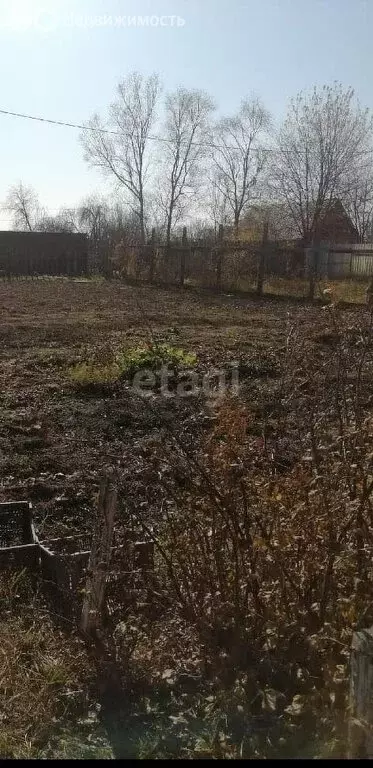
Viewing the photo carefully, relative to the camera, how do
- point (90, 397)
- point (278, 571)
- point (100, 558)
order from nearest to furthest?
1. point (278, 571)
2. point (100, 558)
3. point (90, 397)

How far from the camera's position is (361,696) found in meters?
1.79

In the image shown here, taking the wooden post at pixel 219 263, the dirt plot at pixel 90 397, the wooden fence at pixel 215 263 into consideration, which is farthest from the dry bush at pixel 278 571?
the wooden post at pixel 219 263

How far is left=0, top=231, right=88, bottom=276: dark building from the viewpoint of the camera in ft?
115

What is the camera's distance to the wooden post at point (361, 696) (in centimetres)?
171

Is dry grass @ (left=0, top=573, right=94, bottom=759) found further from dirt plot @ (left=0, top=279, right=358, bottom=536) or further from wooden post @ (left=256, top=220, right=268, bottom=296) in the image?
wooden post @ (left=256, top=220, right=268, bottom=296)

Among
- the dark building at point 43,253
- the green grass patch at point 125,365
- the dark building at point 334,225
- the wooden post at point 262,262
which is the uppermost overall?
the dark building at point 334,225

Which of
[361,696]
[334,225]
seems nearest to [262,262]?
[334,225]

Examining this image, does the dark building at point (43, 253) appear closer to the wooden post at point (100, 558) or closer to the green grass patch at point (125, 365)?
the green grass patch at point (125, 365)

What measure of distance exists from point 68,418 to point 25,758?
459 centimetres

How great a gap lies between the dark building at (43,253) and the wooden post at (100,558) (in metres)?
32.1

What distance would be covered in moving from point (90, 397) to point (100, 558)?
15.6 feet

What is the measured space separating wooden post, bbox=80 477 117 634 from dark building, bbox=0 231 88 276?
32077 mm

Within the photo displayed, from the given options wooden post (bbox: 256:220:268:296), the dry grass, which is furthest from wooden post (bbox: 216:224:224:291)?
the dry grass

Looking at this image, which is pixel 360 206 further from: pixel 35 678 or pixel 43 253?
pixel 35 678
